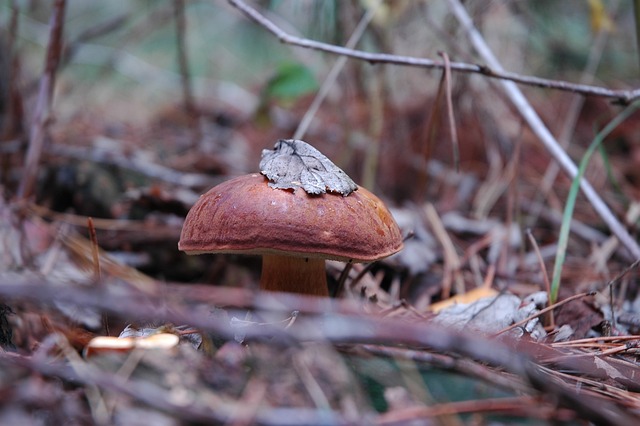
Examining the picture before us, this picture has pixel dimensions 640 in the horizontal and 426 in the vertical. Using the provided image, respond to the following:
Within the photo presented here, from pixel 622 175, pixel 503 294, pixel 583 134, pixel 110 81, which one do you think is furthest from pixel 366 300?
pixel 110 81

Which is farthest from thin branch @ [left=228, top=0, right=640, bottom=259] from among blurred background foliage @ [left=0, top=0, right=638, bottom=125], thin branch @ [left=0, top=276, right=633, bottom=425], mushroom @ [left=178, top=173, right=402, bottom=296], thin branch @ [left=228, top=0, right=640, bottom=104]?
thin branch @ [left=0, top=276, right=633, bottom=425]

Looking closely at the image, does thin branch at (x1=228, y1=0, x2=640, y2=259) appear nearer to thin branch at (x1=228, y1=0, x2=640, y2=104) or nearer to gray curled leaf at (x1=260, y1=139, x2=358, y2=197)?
thin branch at (x1=228, y1=0, x2=640, y2=104)

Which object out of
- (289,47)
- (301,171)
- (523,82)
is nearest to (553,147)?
(523,82)

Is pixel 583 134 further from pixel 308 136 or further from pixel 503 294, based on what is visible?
pixel 503 294

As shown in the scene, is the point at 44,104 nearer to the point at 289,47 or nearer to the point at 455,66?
the point at 455,66

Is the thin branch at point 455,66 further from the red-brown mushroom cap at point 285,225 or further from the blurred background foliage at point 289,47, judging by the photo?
the red-brown mushroom cap at point 285,225

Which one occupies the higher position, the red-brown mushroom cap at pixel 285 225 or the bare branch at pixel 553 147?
the bare branch at pixel 553 147

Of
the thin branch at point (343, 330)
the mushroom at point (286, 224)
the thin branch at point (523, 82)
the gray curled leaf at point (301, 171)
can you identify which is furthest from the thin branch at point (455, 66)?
the thin branch at point (343, 330)
